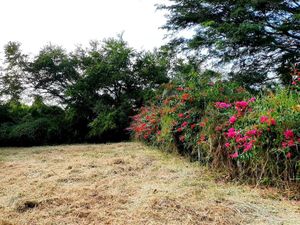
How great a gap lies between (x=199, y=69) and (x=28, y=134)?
4.85 metres

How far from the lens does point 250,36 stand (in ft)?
23.4

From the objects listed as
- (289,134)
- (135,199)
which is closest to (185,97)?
(289,134)

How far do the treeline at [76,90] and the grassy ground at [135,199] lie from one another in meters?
4.39

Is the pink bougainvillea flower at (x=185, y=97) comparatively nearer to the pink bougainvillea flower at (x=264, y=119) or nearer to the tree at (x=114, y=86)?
the pink bougainvillea flower at (x=264, y=119)

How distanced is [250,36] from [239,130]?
5.02 metres

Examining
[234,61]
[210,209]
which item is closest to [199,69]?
[234,61]

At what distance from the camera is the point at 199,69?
8.05 metres

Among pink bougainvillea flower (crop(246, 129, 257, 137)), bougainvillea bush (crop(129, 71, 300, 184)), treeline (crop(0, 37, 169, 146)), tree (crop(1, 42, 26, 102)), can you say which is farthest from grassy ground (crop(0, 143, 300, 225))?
tree (crop(1, 42, 26, 102))

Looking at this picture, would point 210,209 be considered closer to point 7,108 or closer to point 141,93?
point 141,93

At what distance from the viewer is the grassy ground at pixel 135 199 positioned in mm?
1912

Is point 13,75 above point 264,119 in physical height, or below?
above

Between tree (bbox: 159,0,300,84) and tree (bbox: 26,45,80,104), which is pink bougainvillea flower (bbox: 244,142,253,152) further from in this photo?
tree (bbox: 26,45,80,104)

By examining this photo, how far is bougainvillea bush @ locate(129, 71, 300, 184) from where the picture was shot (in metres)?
2.44

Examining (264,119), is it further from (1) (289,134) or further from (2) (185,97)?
(2) (185,97)
